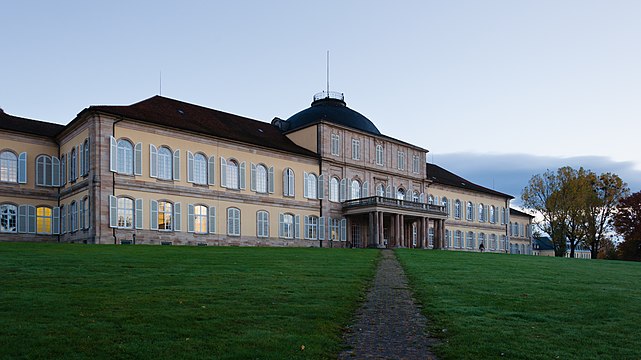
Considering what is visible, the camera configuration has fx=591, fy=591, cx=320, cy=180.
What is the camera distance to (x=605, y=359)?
8656mm

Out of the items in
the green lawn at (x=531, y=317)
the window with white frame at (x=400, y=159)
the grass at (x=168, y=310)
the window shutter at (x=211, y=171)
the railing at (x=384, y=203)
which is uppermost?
the window with white frame at (x=400, y=159)

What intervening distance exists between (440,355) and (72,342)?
546 cm

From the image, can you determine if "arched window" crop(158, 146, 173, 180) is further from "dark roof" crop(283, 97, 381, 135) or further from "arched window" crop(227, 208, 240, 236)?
"dark roof" crop(283, 97, 381, 135)

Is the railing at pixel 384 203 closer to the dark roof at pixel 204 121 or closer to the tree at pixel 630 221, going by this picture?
the dark roof at pixel 204 121

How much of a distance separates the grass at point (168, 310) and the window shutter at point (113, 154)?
644 inches

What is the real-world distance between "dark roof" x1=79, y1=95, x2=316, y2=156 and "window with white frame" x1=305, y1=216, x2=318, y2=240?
5326 millimetres

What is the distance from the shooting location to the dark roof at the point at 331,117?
53.8 metres

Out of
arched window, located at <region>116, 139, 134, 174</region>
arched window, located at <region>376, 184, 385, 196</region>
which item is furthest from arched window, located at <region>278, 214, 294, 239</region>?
Answer: arched window, located at <region>116, 139, 134, 174</region>

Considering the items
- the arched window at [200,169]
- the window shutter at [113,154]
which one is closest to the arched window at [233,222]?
the arched window at [200,169]

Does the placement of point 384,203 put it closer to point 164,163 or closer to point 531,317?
point 164,163

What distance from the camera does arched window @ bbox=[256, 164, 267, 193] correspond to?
4484 cm

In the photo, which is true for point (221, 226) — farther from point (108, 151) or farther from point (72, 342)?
point (72, 342)

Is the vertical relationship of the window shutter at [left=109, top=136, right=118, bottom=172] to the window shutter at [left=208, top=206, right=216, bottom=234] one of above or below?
above

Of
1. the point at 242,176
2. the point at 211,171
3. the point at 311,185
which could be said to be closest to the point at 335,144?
the point at 311,185
